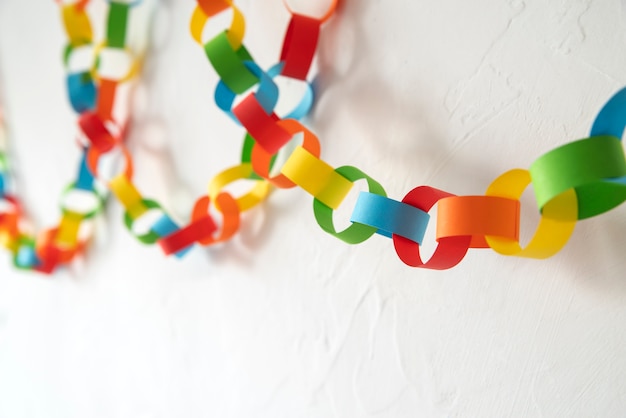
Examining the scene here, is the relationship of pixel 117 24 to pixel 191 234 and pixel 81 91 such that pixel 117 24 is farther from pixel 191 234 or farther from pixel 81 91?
pixel 191 234

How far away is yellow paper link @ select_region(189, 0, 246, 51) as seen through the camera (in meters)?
0.67

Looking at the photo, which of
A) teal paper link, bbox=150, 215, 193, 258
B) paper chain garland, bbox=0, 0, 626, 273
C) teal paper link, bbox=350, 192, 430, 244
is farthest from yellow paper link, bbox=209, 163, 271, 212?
teal paper link, bbox=350, 192, 430, 244

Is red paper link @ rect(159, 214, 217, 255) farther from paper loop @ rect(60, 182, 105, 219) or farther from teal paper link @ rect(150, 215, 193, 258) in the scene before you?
paper loop @ rect(60, 182, 105, 219)

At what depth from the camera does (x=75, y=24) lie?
963 mm

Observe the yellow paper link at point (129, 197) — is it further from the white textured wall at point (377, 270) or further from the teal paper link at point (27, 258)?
the teal paper link at point (27, 258)

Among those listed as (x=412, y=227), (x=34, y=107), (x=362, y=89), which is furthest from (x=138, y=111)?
(x=412, y=227)

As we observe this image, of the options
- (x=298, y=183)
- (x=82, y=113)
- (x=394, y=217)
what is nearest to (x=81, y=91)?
(x=82, y=113)

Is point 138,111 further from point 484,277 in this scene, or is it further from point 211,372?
point 484,277

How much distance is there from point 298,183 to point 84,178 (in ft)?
1.84

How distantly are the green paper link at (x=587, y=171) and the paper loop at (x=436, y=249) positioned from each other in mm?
76

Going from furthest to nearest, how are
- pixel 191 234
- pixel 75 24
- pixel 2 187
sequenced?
pixel 2 187 → pixel 75 24 → pixel 191 234

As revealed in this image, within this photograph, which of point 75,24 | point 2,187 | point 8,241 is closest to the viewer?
point 75,24

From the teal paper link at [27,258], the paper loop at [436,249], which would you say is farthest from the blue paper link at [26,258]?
the paper loop at [436,249]

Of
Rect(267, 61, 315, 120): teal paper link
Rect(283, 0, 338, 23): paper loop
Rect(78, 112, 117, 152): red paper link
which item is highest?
Rect(283, 0, 338, 23): paper loop
